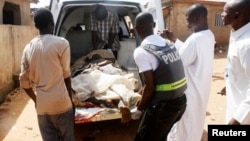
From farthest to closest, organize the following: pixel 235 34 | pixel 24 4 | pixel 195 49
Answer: pixel 24 4, pixel 195 49, pixel 235 34

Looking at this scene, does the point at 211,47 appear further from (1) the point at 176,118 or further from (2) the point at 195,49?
(1) the point at 176,118

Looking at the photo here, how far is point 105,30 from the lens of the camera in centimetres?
570

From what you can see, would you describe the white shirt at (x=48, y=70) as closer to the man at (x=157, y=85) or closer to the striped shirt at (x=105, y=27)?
the man at (x=157, y=85)

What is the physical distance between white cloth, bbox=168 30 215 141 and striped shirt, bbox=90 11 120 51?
2.63m

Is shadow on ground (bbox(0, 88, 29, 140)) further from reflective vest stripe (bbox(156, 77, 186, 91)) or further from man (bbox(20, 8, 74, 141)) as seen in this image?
reflective vest stripe (bbox(156, 77, 186, 91))

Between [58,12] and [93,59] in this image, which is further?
[93,59]

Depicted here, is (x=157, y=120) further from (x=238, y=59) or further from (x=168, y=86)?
(x=238, y=59)

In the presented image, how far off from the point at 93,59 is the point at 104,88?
125 cm

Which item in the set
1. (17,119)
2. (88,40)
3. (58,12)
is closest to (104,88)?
(58,12)

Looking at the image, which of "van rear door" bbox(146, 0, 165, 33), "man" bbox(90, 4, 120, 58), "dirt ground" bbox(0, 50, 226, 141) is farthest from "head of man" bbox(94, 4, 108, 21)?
"dirt ground" bbox(0, 50, 226, 141)

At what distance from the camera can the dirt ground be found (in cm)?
420

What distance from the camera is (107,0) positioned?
14.5 ft

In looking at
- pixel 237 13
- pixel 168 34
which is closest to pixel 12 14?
pixel 168 34

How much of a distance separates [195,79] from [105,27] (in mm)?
3006
